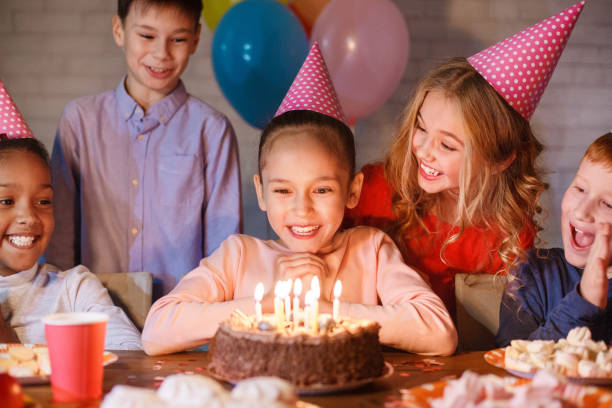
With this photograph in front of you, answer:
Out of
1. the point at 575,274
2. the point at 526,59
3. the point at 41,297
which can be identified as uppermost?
the point at 526,59

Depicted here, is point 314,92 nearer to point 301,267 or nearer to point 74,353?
point 301,267

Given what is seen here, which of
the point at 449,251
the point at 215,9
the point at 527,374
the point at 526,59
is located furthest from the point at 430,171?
the point at 215,9

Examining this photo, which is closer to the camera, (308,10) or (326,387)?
(326,387)

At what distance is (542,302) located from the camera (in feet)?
5.95

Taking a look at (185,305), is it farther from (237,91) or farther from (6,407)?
(237,91)

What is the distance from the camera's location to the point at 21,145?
2.02 meters

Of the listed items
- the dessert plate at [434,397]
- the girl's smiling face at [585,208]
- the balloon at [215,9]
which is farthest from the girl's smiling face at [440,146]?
the balloon at [215,9]

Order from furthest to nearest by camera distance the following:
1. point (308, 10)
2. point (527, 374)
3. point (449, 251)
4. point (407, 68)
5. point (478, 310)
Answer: point (407, 68) → point (308, 10) → point (449, 251) → point (478, 310) → point (527, 374)

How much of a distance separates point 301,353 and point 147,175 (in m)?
1.51

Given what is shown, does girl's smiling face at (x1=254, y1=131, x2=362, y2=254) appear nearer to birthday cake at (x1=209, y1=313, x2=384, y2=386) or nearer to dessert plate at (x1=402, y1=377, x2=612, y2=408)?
birthday cake at (x1=209, y1=313, x2=384, y2=386)

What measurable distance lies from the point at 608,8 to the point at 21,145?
343 cm

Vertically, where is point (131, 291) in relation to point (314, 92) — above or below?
below

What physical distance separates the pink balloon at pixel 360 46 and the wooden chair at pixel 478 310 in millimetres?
1330

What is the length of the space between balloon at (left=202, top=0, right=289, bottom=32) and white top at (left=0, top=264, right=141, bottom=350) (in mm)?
1659
